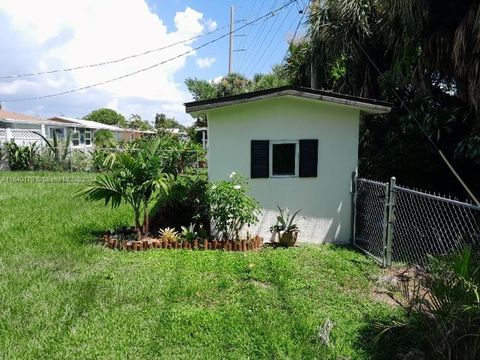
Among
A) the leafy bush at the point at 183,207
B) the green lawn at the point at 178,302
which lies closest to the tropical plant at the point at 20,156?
the green lawn at the point at 178,302

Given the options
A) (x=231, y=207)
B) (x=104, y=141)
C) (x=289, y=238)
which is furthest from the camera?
(x=104, y=141)

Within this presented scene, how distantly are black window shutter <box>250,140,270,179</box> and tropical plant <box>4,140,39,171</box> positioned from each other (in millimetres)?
16001

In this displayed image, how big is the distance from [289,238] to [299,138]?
1860mm

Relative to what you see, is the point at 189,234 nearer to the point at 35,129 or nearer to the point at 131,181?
the point at 131,181

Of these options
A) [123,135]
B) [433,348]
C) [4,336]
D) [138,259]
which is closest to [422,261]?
[433,348]

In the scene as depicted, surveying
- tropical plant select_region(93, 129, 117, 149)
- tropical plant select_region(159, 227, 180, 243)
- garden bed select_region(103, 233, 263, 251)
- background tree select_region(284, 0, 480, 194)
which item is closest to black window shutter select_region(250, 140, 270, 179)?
garden bed select_region(103, 233, 263, 251)

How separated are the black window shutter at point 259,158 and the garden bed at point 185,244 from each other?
1.23 m

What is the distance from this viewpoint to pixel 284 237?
7027 millimetres

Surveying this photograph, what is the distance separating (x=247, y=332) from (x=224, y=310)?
546 millimetres

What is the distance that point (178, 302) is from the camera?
4539 millimetres

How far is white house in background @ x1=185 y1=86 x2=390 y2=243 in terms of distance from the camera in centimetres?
703

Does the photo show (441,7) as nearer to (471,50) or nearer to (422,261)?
(471,50)

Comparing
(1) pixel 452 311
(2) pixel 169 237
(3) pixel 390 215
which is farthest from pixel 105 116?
(1) pixel 452 311

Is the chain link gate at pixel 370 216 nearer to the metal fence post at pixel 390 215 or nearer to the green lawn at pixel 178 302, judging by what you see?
the metal fence post at pixel 390 215
